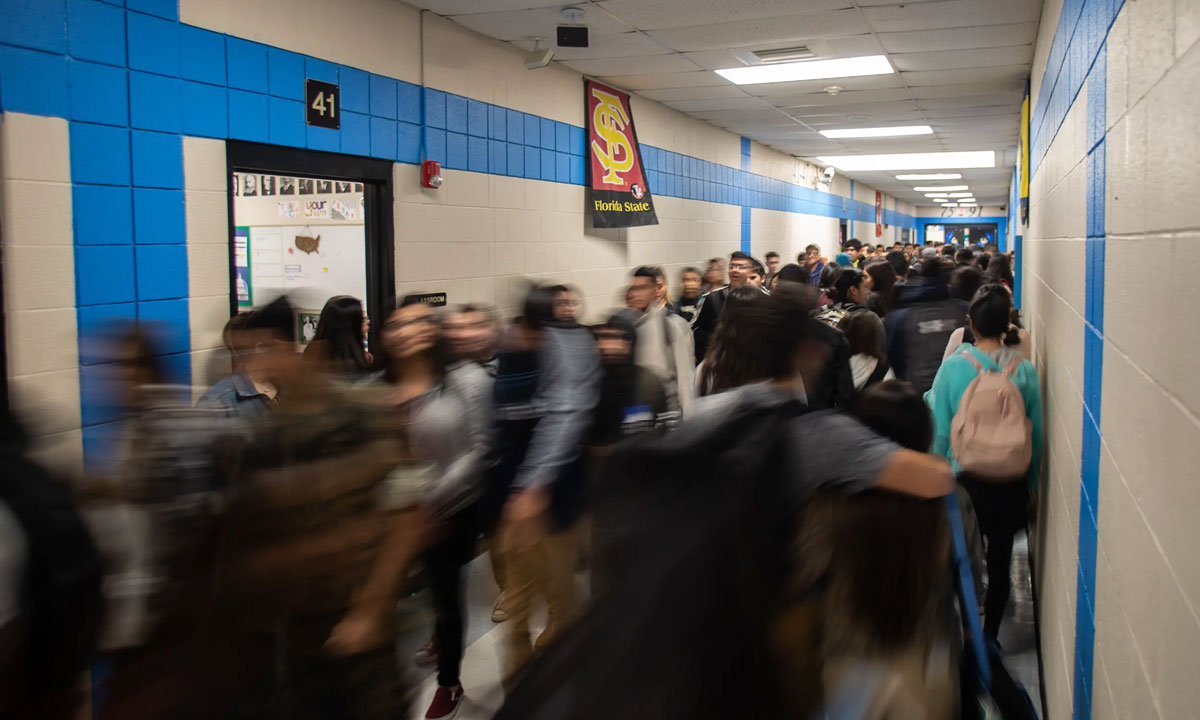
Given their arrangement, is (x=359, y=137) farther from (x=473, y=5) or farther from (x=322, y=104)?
(x=473, y=5)

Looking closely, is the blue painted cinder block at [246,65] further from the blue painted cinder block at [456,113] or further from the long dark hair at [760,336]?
the long dark hair at [760,336]

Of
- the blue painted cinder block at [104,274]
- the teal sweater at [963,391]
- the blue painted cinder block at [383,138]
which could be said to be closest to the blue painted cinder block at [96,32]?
the blue painted cinder block at [104,274]

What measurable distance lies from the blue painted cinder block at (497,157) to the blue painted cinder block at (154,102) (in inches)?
88.1

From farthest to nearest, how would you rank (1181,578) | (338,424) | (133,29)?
1. (133,29)
2. (338,424)
3. (1181,578)

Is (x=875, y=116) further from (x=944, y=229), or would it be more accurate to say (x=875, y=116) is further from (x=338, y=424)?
(x=944, y=229)

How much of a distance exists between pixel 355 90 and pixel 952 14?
3.36 meters

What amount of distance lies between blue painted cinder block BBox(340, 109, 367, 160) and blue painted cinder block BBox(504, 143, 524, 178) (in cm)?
121

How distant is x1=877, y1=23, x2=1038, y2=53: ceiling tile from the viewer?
5.30m

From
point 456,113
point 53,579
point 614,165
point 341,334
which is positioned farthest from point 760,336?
point 614,165

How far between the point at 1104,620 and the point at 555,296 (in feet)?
6.86

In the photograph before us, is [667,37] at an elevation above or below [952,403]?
above

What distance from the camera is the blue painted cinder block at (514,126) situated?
5539 mm

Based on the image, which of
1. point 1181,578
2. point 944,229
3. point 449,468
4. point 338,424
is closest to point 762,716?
point 1181,578

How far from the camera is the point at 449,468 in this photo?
9.27 feet
